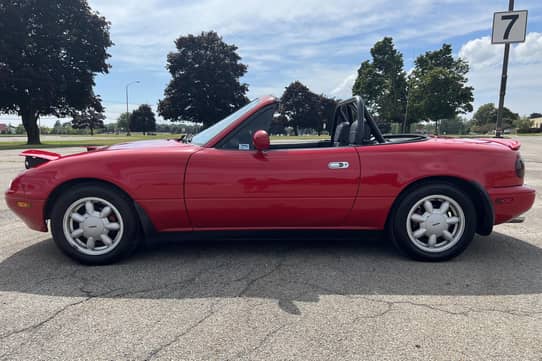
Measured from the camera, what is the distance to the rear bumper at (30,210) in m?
2.90

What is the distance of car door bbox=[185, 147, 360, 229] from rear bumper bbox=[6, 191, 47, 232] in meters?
1.25

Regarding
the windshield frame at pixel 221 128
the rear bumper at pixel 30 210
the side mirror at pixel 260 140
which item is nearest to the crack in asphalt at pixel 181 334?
the side mirror at pixel 260 140

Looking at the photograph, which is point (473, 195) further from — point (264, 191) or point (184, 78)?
point (184, 78)

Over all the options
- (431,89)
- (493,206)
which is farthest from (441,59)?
(493,206)

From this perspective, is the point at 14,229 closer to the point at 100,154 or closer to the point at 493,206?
the point at 100,154

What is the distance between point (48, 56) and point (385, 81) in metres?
38.5

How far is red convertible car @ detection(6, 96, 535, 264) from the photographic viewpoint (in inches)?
112

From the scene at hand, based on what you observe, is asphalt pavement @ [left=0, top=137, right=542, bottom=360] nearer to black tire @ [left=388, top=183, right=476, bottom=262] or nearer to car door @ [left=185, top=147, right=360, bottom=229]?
black tire @ [left=388, top=183, right=476, bottom=262]

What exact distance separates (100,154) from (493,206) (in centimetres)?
338

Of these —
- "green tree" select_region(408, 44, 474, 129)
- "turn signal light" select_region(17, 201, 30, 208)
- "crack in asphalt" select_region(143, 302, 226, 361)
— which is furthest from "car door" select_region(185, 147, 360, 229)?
"green tree" select_region(408, 44, 474, 129)

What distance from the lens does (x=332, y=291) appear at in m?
2.46

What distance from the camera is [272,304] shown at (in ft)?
7.47

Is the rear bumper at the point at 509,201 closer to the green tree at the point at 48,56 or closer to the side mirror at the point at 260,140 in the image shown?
the side mirror at the point at 260,140

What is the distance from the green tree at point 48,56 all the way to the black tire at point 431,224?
28.2m
